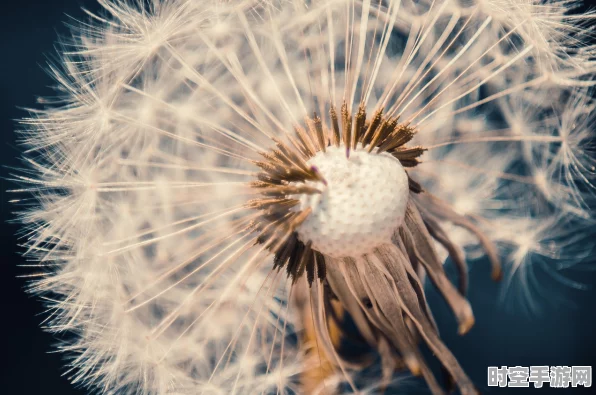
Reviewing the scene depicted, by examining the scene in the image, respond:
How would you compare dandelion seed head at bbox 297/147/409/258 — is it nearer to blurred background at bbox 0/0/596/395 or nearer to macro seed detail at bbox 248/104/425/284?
macro seed detail at bbox 248/104/425/284

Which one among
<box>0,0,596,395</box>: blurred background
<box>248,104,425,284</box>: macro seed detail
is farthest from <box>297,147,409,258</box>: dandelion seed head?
<box>0,0,596,395</box>: blurred background

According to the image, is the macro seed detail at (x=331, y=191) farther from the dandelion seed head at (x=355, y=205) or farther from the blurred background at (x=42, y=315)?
the blurred background at (x=42, y=315)

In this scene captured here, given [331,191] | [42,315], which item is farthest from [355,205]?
[42,315]

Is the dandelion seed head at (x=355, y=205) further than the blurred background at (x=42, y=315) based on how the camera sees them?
No

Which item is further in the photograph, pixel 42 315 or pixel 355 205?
pixel 42 315

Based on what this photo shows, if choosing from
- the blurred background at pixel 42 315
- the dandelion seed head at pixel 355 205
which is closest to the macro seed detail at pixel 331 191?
the dandelion seed head at pixel 355 205

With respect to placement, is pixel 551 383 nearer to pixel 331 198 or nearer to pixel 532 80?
pixel 532 80

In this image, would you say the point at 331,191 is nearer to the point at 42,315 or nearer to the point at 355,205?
the point at 355,205

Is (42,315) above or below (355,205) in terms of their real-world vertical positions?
below
